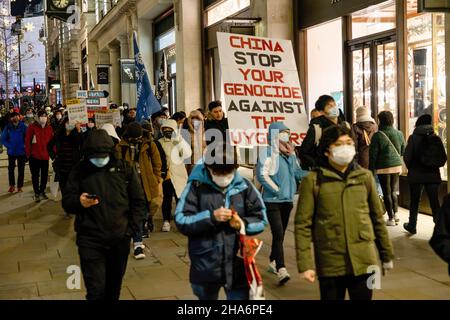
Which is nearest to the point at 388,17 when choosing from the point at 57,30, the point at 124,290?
the point at 124,290

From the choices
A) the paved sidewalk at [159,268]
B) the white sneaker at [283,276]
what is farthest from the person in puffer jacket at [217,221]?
the white sneaker at [283,276]

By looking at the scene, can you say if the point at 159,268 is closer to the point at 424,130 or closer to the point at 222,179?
the point at 222,179

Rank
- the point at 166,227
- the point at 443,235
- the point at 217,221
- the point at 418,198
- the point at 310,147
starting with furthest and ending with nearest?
1. the point at 166,227
2. the point at 418,198
3. the point at 310,147
4. the point at 217,221
5. the point at 443,235

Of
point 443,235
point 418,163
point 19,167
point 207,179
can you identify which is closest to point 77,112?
point 19,167

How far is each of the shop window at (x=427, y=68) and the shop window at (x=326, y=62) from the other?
2.34 metres

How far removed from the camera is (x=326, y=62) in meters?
14.0

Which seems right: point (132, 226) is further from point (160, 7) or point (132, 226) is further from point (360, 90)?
point (160, 7)

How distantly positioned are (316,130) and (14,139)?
970 cm

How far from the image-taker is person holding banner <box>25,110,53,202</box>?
13.5m

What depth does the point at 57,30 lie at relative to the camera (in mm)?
58281

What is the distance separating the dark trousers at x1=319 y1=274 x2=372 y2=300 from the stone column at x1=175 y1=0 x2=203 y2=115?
15.6m

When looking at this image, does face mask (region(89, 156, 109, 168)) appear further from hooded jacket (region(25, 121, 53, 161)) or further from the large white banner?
hooded jacket (region(25, 121, 53, 161))

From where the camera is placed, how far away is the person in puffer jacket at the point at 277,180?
6.76 m

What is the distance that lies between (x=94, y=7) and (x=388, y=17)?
30.5 metres
